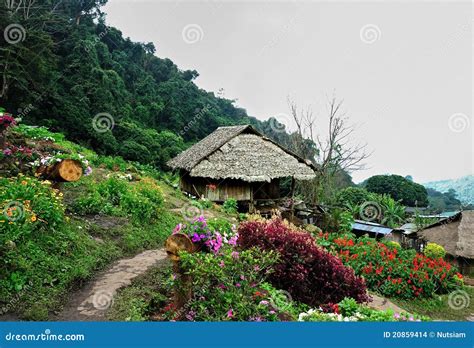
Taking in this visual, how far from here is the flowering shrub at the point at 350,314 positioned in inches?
159

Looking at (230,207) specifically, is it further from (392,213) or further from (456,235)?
(392,213)

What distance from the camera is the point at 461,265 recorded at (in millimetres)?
17688

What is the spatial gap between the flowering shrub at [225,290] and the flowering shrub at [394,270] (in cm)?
463

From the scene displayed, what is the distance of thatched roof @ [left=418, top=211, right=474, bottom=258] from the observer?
17.5 metres

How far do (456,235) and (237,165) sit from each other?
11.3 meters

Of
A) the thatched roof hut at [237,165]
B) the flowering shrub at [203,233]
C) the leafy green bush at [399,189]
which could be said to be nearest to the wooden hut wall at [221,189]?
the thatched roof hut at [237,165]

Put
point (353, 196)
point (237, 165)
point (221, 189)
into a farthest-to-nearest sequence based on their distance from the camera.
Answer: point (353, 196)
point (221, 189)
point (237, 165)

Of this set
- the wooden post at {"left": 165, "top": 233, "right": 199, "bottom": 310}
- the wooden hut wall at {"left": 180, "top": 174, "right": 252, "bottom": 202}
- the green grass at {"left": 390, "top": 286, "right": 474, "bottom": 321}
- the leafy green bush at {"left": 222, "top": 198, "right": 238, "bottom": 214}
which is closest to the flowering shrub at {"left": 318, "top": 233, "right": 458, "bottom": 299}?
the green grass at {"left": 390, "top": 286, "right": 474, "bottom": 321}

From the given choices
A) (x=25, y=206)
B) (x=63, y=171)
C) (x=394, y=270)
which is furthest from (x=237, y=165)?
(x=25, y=206)

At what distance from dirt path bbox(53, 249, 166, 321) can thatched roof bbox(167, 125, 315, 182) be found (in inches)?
366

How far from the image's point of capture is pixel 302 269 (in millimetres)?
5254

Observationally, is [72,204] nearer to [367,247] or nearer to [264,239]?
[264,239]

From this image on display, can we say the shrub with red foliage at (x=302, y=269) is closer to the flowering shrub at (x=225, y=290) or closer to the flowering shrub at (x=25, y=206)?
the flowering shrub at (x=225, y=290)

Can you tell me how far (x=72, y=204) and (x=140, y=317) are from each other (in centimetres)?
351
